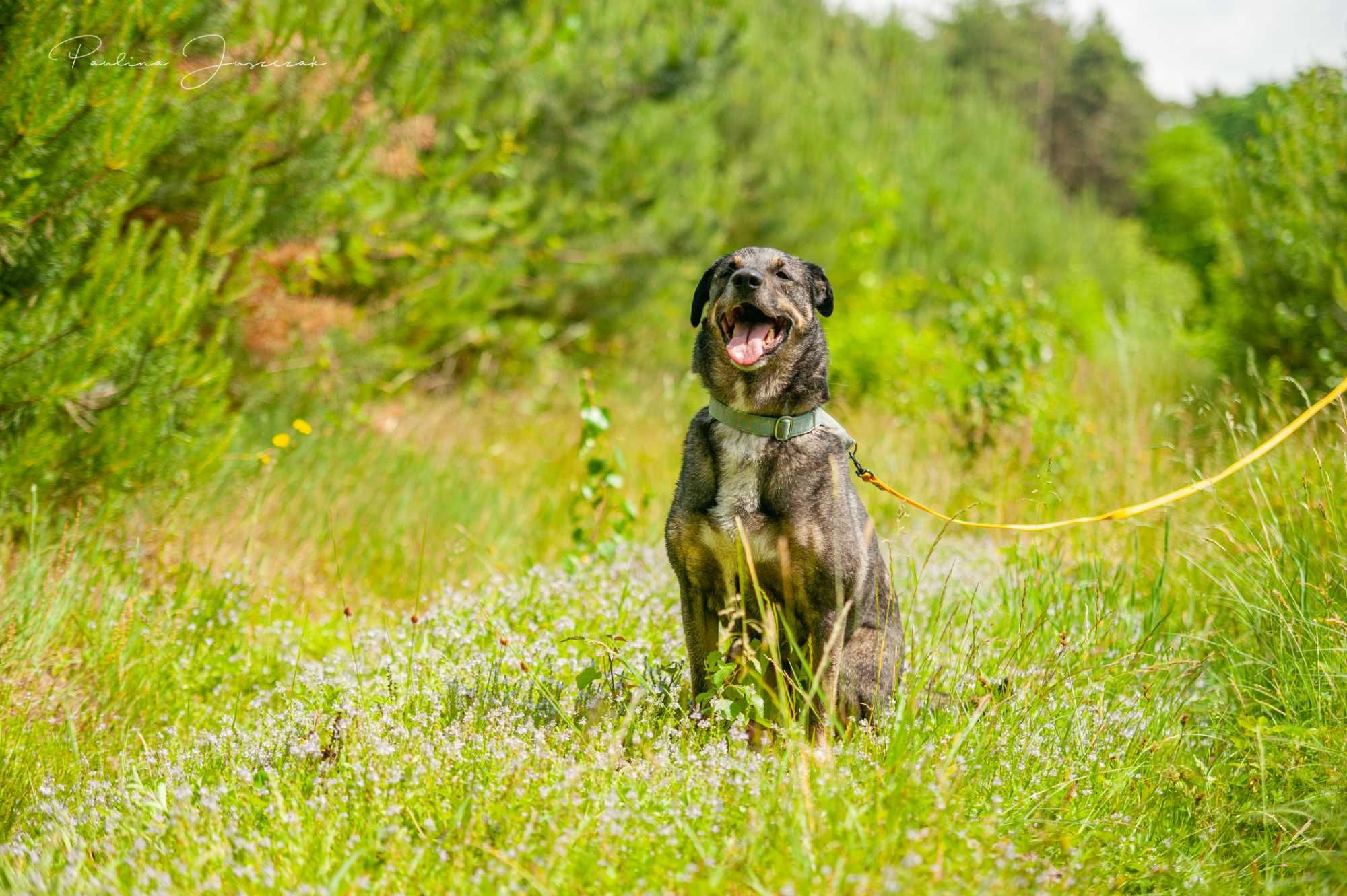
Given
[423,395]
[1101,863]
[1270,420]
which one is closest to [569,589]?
[1101,863]

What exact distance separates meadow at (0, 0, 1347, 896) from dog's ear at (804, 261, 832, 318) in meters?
0.90

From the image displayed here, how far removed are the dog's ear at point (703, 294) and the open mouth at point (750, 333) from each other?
217 millimetres

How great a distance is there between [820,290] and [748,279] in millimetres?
498

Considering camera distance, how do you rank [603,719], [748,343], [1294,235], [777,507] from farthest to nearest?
[1294,235]
[748,343]
[777,507]
[603,719]

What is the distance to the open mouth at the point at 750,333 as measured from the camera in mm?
3590

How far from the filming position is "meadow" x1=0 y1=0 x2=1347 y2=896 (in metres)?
2.74

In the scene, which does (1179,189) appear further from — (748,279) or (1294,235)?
(748,279)

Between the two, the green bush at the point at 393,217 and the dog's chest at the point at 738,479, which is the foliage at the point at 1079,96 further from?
the dog's chest at the point at 738,479

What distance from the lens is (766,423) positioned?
3561 millimetres

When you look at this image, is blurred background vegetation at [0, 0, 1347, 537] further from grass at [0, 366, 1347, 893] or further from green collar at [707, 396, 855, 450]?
green collar at [707, 396, 855, 450]

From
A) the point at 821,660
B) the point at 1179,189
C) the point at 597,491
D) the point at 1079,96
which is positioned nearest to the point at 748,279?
the point at 821,660

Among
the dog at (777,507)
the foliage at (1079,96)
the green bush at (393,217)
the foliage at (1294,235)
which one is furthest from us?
the foliage at (1079,96)

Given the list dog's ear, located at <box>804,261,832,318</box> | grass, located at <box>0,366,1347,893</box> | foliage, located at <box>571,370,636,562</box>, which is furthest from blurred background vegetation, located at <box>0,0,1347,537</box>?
dog's ear, located at <box>804,261,832,318</box>

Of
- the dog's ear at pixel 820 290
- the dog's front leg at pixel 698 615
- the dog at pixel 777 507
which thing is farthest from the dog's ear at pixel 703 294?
the dog's front leg at pixel 698 615
